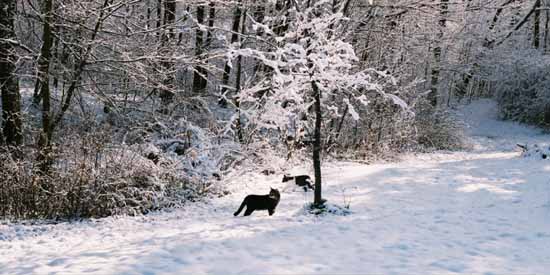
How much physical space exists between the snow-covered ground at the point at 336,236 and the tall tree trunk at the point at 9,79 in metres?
2.87

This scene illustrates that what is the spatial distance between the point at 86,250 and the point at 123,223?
158 centimetres

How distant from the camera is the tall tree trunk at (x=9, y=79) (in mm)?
7893

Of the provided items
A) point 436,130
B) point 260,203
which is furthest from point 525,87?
point 260,203

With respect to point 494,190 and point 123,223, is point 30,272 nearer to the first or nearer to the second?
point 123,223

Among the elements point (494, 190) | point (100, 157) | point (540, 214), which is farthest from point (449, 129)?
point (100, 157)

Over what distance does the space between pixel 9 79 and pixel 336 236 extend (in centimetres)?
671

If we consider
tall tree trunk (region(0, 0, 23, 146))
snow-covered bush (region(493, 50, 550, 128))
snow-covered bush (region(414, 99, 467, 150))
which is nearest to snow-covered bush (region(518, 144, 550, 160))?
snow-covered bush (region(414, 99, 467, 150))

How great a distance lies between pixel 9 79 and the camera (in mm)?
8188

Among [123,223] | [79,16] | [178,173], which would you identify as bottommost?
[123,223]

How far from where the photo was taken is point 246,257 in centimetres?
481

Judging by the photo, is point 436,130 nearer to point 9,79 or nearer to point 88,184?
point 88,184

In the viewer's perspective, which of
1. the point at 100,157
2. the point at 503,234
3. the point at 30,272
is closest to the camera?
the point at 30,272

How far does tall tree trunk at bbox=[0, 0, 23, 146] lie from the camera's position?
25.9 feet

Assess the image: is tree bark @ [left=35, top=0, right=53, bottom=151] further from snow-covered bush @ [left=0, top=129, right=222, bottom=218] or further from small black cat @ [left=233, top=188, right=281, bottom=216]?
small black cat @ [left=233, top=188, right=281, bottom=216]
